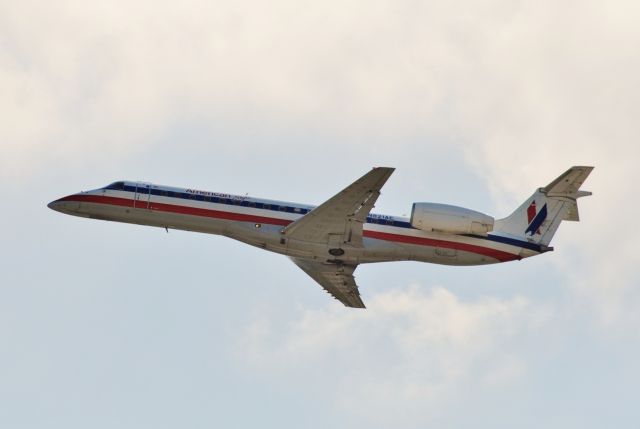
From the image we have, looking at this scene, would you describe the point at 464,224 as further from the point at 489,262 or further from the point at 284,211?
the point at 284,211

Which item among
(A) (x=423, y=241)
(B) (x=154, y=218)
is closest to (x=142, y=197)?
(B) (x=154, y=218)

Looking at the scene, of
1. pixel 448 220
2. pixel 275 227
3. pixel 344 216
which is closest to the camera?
pixel 344 216

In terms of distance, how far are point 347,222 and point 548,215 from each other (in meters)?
11.5

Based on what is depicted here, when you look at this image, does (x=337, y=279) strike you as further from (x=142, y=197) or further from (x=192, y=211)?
(x=142, y=197)

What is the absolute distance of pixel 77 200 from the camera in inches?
2226

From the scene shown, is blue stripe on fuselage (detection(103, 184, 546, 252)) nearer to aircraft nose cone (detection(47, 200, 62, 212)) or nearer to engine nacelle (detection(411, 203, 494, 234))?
engine nacelle (detection(411, 203, 494, 234))

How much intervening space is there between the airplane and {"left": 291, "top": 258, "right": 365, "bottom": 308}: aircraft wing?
1019mm

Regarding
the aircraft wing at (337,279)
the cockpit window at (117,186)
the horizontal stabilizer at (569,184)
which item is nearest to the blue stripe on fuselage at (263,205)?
the cockpit window at (117,186)

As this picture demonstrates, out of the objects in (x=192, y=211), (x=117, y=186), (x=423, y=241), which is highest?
A: (x=117, y=186)

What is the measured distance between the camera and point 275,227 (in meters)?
54.5

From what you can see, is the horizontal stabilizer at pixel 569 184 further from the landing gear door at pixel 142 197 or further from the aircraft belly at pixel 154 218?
the landing gear door at pixel 142 197

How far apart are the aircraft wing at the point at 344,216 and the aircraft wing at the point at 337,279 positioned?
341cm

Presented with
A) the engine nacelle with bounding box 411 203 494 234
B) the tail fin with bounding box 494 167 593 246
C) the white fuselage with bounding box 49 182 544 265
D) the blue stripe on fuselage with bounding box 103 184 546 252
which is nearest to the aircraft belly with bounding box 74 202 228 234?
the white fuselage with bounding box 49 182 544 265

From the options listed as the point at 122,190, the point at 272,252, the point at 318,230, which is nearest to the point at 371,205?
the point at 318,230
